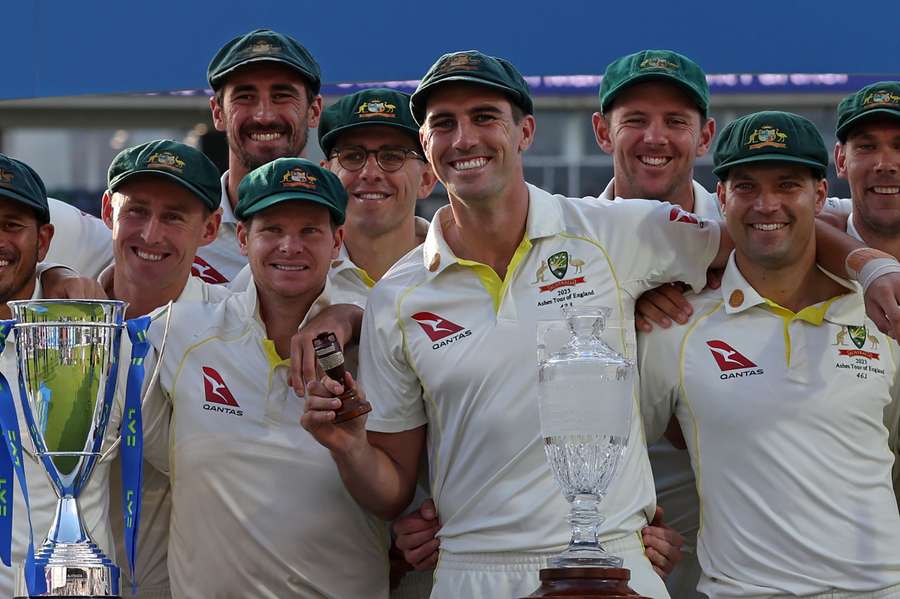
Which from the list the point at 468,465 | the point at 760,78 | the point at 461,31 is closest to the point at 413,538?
the point at 468,465

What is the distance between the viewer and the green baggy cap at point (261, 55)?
4.67m

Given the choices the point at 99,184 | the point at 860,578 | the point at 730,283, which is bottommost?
the point at 860,578

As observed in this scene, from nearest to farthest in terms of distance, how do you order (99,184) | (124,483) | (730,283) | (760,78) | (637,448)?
(124,483) → (637,448) → (730,283) → (760,78) → (99,184)

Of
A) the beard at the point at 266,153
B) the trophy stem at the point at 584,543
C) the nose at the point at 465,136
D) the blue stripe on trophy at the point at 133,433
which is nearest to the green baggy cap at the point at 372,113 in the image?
the beard at the point at 266,153

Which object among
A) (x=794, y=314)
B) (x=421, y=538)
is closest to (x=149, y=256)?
(x=421, y=538)

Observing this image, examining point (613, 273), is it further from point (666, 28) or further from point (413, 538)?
point (666, 28)

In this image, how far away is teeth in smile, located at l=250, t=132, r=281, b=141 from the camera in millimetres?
4719

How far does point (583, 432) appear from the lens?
2.78 m

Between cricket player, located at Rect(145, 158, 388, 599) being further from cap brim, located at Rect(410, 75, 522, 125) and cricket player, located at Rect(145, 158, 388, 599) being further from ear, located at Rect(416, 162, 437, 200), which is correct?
ear, located at Rect(416, 162, 437, 200)

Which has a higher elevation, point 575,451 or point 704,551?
point 575,451

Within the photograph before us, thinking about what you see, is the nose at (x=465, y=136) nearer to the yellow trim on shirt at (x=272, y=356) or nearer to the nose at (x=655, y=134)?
the yellow trim on shirt at (x=272, y=356)

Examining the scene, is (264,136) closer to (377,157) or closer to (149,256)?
(377,157)

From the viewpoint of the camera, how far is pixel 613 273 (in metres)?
3.75

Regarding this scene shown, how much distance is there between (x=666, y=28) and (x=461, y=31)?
67cm
